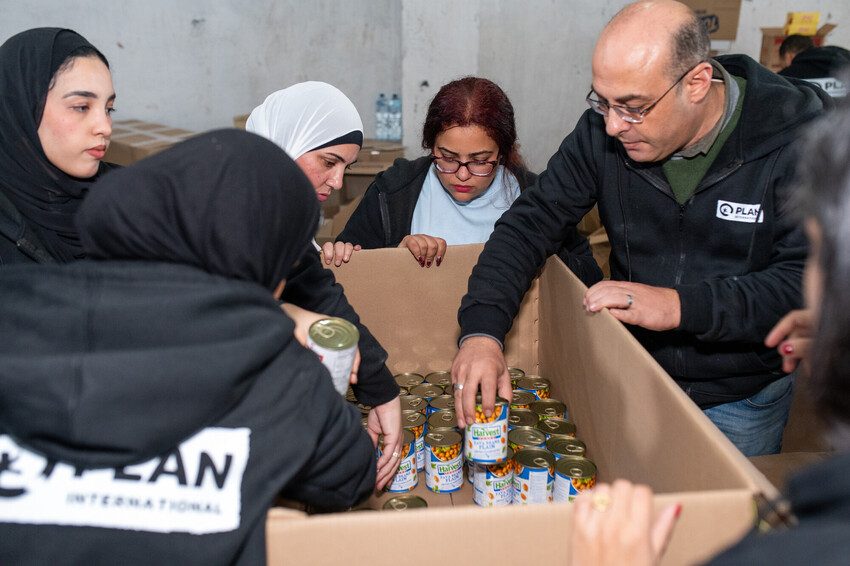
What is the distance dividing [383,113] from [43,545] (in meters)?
4.80

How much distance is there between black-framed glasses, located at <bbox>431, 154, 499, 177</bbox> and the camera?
2230mm

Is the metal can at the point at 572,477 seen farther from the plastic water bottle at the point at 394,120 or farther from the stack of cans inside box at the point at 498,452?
the plastic water bottle at the point at 394,120

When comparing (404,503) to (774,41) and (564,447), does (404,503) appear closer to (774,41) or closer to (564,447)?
(564,447)

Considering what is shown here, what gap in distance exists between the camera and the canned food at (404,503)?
146cm

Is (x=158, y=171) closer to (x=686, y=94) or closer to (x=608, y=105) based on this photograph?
(x=608, y=105)

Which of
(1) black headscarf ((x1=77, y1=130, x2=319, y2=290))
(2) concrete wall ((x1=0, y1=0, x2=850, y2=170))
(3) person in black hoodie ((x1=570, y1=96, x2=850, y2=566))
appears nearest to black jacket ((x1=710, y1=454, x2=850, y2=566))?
(3) person in black hoodie ((x1=570, y1=96, x2=850, y2=566))

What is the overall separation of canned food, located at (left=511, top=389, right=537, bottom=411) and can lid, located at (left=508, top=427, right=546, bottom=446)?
0.15 m

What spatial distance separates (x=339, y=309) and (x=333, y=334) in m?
0.61

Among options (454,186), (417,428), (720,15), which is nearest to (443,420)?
(417,428)

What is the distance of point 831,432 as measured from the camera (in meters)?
0.65

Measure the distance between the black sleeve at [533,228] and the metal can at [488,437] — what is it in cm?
37

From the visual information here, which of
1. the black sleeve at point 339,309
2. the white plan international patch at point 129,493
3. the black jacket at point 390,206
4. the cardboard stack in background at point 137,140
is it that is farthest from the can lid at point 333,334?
the cardboard stack in background at point 137,140

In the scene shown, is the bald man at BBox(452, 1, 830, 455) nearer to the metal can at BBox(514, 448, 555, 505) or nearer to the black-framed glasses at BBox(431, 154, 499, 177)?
the metal can at BBox(514, 448, 555, 505)

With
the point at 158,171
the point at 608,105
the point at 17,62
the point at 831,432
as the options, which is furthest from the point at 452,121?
the point at 831,432
